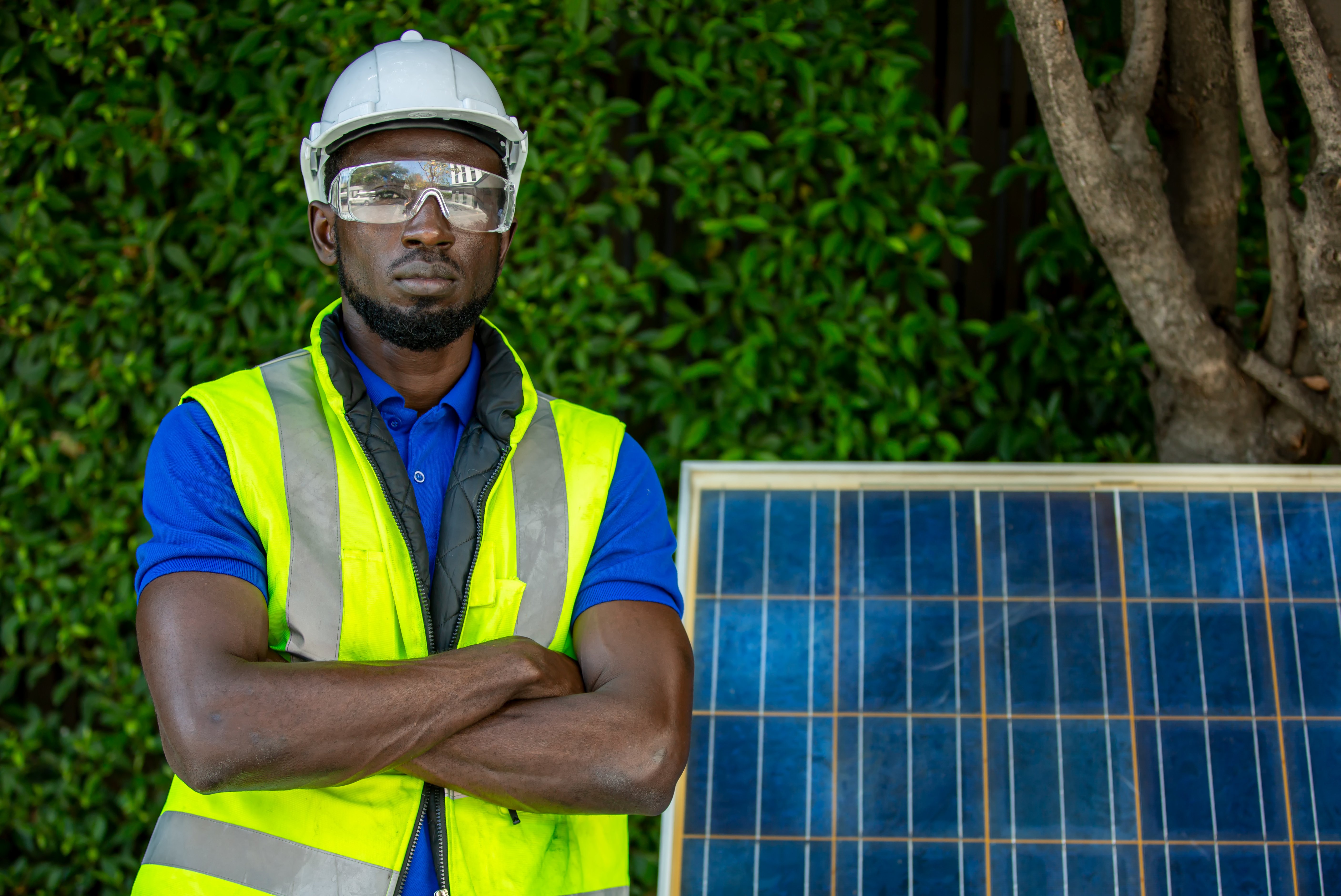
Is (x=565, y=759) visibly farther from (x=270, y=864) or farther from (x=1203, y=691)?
(x=1203, y=691)

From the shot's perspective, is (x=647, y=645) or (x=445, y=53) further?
(x=445, y=53)

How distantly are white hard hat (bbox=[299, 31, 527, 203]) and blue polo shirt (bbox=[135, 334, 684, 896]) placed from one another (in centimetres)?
38

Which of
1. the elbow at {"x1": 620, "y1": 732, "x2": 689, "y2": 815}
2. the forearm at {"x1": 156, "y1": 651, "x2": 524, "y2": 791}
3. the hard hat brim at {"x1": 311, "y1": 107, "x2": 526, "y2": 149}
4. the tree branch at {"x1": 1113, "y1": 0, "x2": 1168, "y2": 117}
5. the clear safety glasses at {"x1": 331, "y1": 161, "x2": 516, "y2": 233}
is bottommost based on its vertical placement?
the elbow at {"x1": 620, "y1": 732, "x2": 689, "y2": 815}

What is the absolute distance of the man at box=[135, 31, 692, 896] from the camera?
162 centimetres

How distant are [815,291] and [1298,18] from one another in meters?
1.23

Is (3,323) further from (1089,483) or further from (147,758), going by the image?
(1089,483)

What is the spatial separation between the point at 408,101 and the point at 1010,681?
5.27 ft

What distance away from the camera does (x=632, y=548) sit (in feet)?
6.43

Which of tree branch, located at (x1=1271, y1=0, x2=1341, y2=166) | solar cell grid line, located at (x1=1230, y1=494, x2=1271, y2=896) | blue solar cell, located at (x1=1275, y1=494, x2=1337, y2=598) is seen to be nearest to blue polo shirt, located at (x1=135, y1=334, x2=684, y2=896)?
solar cell grid line, located at (x1=1230, y1=494, x2=1271, y2=896)

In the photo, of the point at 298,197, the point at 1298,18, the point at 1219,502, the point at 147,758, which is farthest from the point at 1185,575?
the point at 147,758

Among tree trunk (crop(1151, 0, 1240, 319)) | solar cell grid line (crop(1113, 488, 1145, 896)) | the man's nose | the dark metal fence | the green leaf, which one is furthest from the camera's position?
the dark metal fence

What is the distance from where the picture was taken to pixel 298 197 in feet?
10.5

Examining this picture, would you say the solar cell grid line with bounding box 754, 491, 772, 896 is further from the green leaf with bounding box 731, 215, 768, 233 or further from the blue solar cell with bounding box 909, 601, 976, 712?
the green leaf with bounding box 731, 215, 768, 233

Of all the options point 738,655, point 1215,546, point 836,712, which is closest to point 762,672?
point 738,655
